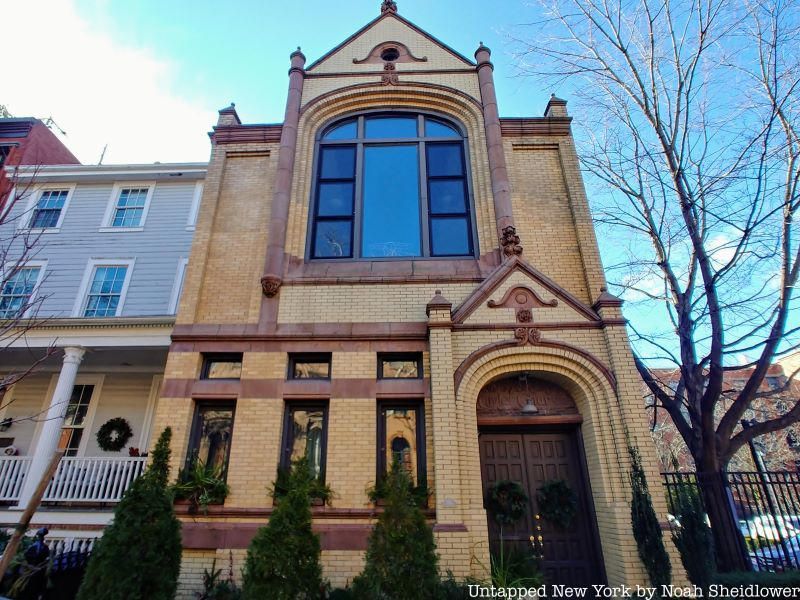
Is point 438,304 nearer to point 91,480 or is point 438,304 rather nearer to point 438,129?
point 438,129

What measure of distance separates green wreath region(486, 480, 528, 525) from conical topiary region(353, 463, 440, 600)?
88.9 inches

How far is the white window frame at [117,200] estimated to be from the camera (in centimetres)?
1611

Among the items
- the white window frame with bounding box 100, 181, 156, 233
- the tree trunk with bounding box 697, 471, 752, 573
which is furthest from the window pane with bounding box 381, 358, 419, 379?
the white window frame with bounding box 100, 181, 156, 233

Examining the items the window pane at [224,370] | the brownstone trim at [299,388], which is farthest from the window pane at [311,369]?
the window pane at [224,370]

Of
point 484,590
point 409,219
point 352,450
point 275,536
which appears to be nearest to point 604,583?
point 484,590

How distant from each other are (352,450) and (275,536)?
2283mm

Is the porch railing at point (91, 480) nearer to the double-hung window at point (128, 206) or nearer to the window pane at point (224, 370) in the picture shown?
the window pane at point (224, 370)

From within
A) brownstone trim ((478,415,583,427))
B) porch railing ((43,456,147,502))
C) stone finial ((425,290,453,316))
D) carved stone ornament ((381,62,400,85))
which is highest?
carved stone ornament ((381,62,400,85))

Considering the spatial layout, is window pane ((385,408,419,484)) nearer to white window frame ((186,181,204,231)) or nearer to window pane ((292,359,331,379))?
window pane ((292,359,331,379))

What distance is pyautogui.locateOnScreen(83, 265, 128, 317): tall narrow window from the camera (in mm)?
14758

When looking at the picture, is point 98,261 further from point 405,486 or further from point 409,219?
point 405,486

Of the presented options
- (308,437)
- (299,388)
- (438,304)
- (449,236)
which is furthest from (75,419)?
(449,236)

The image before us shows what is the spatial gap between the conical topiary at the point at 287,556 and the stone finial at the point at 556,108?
10.5m

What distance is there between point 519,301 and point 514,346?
933 millimetres
